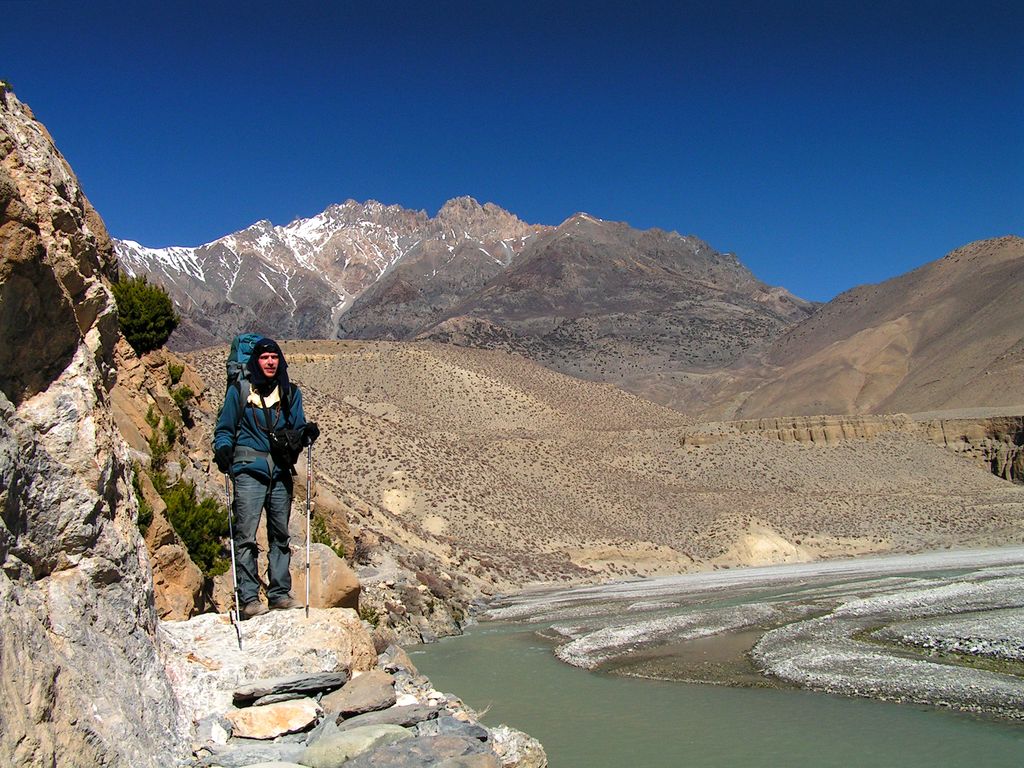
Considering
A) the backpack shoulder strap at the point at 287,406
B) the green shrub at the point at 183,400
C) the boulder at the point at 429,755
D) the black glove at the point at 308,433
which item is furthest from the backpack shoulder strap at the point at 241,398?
the green shrub at the point at 183,400

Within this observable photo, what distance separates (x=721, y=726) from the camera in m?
12.9

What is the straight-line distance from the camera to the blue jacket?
25.9ft

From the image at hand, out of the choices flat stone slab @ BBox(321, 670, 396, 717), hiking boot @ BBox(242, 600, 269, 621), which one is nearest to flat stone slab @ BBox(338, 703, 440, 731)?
flat stone slab @ BBox(321, 670, 396, 717)

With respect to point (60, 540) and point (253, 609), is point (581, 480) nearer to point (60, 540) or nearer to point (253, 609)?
point (253, 609)

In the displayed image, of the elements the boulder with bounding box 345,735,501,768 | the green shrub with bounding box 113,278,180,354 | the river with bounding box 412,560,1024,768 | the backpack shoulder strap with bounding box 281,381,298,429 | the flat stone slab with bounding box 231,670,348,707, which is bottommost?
the river with bounding box 412,560,1024,768

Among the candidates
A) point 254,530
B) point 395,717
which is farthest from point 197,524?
point 395,717

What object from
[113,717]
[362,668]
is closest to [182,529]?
[362,668]

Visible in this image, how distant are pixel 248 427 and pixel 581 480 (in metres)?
53.3

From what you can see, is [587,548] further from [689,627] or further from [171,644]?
[171,644]

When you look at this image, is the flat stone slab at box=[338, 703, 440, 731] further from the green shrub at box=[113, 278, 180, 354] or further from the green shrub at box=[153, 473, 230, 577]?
the green shrub at box=[113, 278, 180, 354]

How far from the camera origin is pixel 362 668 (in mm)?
7582

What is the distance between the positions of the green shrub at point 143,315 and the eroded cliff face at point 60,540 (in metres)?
13.8

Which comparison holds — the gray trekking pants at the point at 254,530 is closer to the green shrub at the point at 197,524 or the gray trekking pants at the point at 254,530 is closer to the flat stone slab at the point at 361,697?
the flat stone slab at the point at 361,697

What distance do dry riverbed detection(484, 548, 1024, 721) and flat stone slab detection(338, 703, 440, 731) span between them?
32.5 ft
